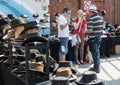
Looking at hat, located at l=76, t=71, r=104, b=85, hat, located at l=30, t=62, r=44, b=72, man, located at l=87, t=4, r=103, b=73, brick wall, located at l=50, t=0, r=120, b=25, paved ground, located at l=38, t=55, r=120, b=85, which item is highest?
brick wall, located at l=50, t=0, r=120, b=25

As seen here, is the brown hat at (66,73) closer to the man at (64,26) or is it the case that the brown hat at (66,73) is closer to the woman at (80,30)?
the man at (64,26)

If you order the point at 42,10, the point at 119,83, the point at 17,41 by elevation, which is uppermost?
the point at 42,10

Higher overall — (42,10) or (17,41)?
(42,10)

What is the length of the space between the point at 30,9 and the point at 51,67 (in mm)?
8149

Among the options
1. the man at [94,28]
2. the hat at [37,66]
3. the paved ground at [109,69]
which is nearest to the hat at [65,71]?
the hat at [37,66]

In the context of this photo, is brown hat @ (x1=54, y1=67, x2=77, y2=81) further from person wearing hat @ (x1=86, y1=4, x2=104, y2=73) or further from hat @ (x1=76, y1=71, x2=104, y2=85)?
person wearing hat @ (x1=86, y1=4, x2=104, y2=73)

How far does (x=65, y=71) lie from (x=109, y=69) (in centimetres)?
491

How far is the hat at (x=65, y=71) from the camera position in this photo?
2923 mm

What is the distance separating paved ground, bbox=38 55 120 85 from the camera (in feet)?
21.1

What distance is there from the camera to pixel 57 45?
8.33m

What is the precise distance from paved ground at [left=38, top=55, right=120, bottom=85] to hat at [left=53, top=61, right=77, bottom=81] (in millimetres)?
2411

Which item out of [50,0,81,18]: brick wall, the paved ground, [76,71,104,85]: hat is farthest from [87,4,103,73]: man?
[50,0,81,18]: brick wall

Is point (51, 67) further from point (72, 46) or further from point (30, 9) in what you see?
point (30, 9)

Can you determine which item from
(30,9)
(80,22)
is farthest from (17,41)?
(30,9)
